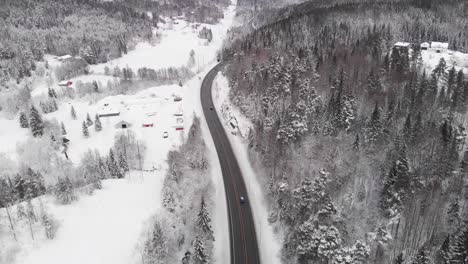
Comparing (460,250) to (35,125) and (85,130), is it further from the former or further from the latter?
(35,125)

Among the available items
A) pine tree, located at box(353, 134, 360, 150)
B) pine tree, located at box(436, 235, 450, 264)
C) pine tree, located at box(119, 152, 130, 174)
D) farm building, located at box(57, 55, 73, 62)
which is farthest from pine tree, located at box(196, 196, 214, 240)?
farm building, located at box(57, 55, 73, 62)

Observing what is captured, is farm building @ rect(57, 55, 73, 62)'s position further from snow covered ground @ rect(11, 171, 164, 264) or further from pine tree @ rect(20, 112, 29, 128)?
snow covered ground @ rect(11, 171, 164, 264)

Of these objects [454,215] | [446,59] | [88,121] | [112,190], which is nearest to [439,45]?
[446,59]

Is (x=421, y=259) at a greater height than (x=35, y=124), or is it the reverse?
(x=35, y=124)

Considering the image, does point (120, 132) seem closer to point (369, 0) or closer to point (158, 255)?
point (158, 255)

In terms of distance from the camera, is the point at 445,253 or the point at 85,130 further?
the point at 85,130

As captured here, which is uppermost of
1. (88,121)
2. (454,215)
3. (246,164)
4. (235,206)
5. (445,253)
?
(88,121)

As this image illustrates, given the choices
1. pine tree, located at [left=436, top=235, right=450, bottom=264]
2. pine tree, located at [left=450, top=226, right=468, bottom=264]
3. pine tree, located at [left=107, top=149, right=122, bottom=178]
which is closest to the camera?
pine tree, located at [left=450, top=226, right=468, bottom=264]

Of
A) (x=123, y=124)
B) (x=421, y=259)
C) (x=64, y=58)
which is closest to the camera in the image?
(x=421, y=259)
